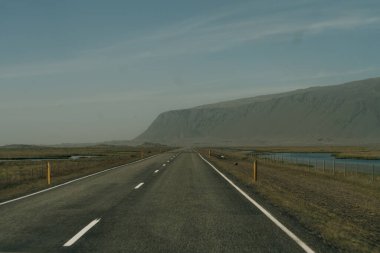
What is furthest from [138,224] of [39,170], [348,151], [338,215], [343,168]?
[348,151]

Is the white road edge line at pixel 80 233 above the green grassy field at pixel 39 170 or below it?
above

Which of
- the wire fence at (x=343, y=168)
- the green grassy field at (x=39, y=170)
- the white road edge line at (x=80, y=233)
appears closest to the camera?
the white road edge line at (x=80, y=233)

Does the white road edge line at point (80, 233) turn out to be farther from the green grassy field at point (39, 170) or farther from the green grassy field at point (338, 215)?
the green grassy field at point (39, 170)

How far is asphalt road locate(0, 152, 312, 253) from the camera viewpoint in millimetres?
8344

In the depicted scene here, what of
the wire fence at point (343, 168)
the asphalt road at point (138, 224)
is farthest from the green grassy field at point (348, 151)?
the asphalt road at point (138, 224)

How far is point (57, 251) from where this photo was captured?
7.93 metres

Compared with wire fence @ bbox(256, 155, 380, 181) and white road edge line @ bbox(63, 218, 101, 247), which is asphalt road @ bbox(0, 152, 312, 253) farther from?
wire fence @ bbox(256, 155, 380, 181)

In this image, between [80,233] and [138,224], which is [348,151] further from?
[80,233]

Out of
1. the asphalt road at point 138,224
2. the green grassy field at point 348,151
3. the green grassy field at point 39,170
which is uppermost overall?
the asphalt road at point 138,224

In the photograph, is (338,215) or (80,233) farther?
(338,215)

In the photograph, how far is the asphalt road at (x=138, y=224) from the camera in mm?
8344

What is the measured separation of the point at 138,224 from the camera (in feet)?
34.5

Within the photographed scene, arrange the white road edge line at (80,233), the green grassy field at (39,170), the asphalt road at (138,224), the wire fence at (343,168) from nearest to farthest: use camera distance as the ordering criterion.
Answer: the asphalt road at (138,224)
the white road edge line at (80,233)
the green grassy field at (39,170)
the wire fence at (343,168)

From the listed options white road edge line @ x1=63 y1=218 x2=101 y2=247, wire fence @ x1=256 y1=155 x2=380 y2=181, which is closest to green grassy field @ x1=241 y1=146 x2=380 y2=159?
wire fence @ x1=256 y1=155 x2=380 y2=181
